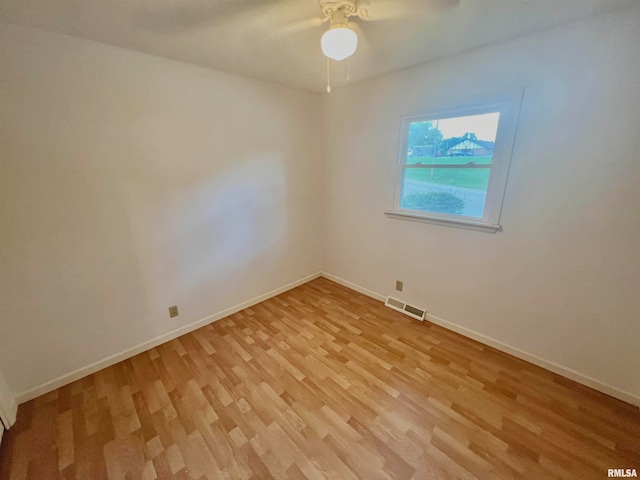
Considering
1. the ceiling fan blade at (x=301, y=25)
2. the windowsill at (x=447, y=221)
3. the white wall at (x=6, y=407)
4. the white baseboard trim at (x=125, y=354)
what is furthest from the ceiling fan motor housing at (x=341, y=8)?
the white wall at (x=6, y=407)

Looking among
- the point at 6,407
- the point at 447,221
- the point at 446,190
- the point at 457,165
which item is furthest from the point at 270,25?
the point at 6,407

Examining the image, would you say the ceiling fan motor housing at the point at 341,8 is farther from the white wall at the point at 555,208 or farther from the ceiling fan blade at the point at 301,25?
the white wall at the point at 555,208

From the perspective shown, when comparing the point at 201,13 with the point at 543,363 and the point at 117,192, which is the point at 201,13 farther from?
the point at 543,363

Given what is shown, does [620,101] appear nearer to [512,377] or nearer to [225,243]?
[512,377]

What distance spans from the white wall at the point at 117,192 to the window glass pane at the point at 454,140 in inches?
54.6

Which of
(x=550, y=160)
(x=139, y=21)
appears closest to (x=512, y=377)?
(x=550, y=160)

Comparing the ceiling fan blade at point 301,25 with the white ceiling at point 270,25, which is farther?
the ceiling fan blade at point 301,25

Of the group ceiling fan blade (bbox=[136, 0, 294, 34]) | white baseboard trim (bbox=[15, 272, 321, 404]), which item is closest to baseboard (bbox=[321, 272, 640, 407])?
white baseboard trim (bbox=[15, 272, 321, 404])

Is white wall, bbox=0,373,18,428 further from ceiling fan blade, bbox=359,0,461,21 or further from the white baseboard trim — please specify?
ceiling fan blade, bbox=359,0,461,21

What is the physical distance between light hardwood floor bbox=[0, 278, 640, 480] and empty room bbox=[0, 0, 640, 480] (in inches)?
0.6

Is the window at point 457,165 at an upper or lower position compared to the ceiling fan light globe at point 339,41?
lower

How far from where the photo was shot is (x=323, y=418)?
160cm

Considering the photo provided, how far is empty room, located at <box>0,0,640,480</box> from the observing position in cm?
140
